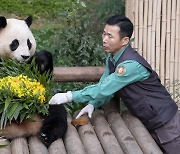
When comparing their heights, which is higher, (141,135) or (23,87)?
(23,87)

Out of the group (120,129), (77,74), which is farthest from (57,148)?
(77,74)

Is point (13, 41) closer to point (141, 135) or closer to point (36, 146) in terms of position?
point (36, 146)

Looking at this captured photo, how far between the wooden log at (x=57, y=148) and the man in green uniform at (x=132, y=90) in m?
0.26

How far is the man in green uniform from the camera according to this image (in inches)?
151

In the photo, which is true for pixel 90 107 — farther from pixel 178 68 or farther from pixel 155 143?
pixel 178 68

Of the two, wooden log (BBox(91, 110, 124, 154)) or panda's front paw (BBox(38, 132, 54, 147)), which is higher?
panda's front paw (BBox(38, 132, 54, 147))

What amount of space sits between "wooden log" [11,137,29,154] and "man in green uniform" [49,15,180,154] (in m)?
0.32

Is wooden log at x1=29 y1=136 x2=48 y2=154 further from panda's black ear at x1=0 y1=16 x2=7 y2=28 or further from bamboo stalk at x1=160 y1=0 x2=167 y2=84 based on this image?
bamboo stalk at x1=160 y1=0 x2=167 y2=84

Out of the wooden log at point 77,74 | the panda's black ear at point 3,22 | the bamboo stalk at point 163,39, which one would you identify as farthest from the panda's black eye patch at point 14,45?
the bamboo stalk at point 163,39

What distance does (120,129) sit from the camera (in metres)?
3.99

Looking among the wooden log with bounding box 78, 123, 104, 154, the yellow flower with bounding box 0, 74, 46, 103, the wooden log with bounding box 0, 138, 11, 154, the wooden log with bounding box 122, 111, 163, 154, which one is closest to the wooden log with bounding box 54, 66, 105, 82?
the wooden log with bounding box 122, 111, 163, 154

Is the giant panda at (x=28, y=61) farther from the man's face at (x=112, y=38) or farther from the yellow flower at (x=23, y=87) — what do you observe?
the man's face at (x=112, y=38)

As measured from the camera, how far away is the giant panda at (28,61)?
373 centimetres

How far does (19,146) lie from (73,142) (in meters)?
0.34
